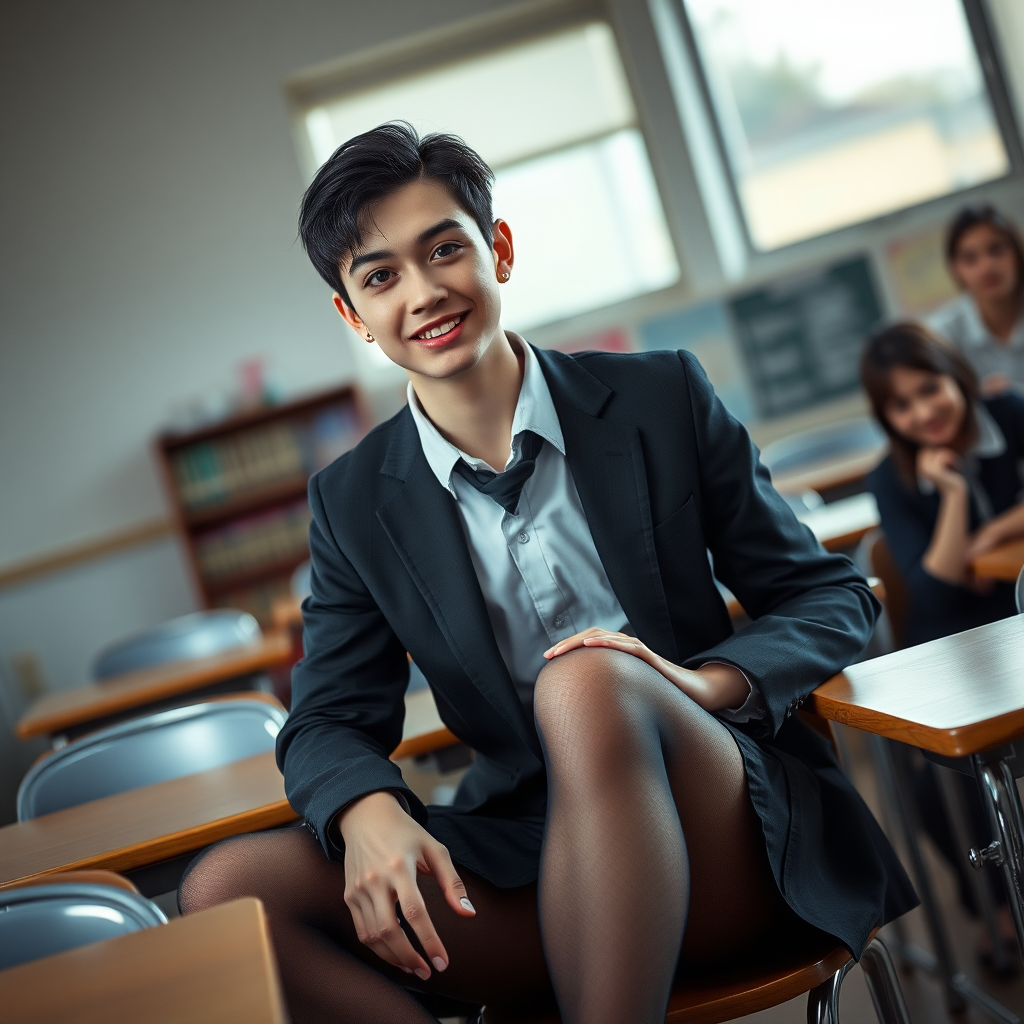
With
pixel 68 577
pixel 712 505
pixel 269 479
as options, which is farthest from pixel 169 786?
pixel 68 577

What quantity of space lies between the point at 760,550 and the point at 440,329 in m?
0.48

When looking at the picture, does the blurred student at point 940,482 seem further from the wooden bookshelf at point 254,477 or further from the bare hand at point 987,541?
the wooden bookshelf at point 254,477

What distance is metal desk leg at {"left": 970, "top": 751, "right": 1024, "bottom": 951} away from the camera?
1.05 metres

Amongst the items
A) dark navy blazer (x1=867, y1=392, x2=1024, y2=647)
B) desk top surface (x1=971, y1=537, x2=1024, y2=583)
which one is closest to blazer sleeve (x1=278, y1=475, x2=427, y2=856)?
desk top surface (x1=971, y1=537, x2=1024, y2=583)

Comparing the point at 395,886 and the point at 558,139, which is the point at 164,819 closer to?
the point at 395,886

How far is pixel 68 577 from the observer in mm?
5352

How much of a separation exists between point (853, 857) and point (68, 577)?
4.81 metres

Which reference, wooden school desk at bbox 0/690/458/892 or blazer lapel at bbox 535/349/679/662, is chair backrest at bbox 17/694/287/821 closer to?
wooden school desk at bbox 0/690/458/892

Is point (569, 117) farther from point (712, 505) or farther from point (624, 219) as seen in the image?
point (712, 505)

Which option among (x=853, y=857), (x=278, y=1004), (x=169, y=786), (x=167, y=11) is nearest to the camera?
(x=278, y=1004)

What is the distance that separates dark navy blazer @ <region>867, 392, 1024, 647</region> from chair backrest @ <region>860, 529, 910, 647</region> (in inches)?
0.8

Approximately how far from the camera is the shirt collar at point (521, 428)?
4.56 ft

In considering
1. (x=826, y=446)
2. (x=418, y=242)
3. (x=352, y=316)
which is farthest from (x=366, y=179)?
(x=826, y=446)

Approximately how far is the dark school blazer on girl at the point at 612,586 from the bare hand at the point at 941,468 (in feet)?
3.56
